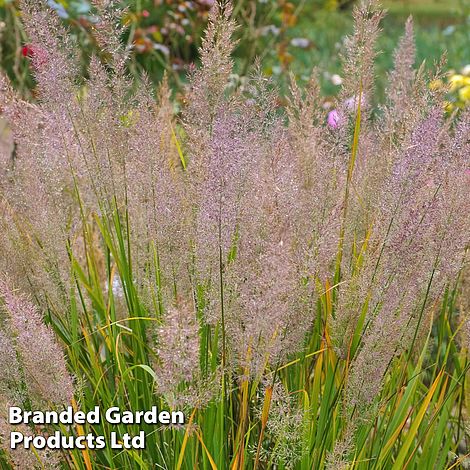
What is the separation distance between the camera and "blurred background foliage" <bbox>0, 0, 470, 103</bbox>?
566 cm

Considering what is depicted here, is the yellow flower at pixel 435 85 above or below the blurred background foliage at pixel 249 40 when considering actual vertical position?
above

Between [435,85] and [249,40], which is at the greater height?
[435,85]

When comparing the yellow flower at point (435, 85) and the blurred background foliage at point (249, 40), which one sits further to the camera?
the blurred background foliage at point (249, 40)

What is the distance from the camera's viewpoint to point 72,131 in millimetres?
2049

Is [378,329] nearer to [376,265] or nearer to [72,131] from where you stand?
[376,265]

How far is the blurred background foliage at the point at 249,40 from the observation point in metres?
5.66

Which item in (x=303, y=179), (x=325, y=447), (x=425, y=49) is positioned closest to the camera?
(x=325, y=447)

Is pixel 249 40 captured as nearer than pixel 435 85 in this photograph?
No

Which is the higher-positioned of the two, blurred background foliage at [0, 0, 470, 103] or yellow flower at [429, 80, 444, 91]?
yellow flower at [429, 80, 444, 91]

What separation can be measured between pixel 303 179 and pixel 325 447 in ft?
2.26

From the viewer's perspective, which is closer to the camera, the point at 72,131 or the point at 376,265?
the point at 376,265

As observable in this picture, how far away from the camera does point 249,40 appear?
6.61m

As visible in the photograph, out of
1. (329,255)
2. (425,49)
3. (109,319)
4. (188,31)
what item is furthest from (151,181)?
(425,49)

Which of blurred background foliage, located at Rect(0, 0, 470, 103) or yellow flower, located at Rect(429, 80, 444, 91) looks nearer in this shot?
yellow flower, located at Rect(429, 80, 444, 91)
